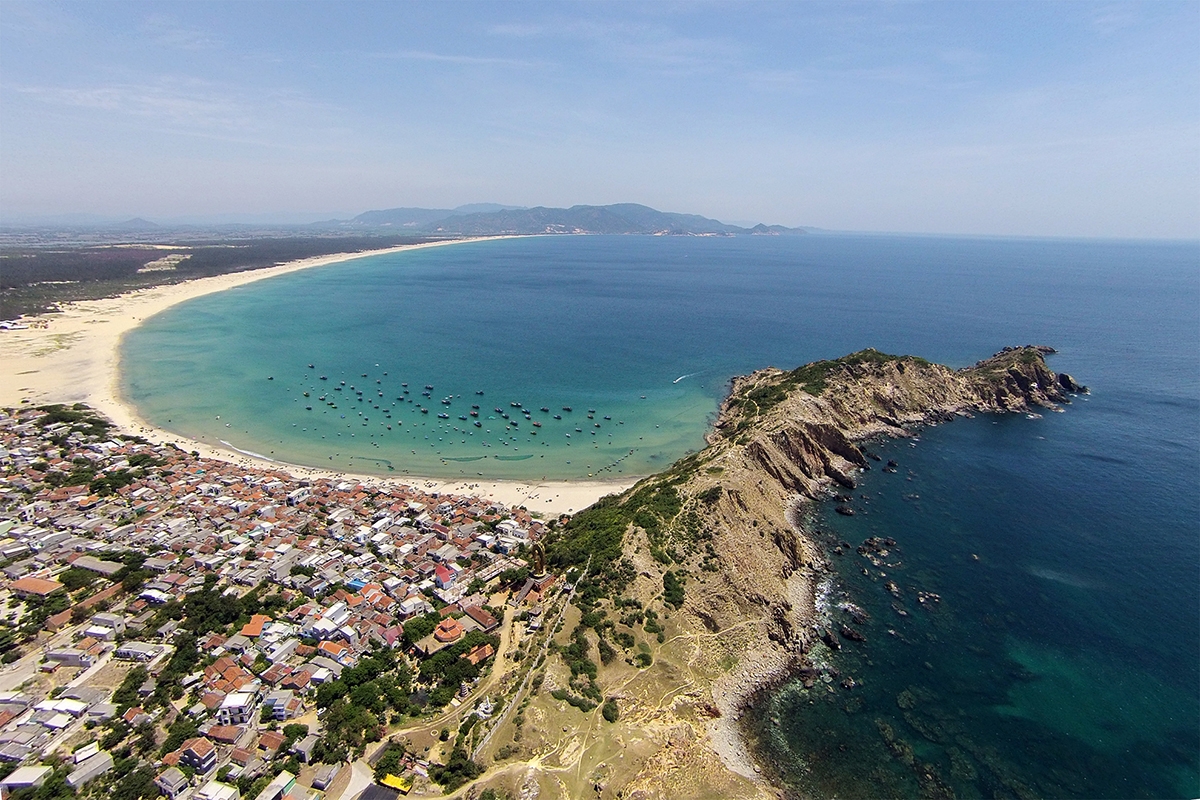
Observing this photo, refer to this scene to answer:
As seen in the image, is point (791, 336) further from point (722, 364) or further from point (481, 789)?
point (481, 789)

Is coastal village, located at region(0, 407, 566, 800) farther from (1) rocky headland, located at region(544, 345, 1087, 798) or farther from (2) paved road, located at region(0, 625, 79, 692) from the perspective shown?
(1) rocky headland, located at region(544, 345, 1087, 798)

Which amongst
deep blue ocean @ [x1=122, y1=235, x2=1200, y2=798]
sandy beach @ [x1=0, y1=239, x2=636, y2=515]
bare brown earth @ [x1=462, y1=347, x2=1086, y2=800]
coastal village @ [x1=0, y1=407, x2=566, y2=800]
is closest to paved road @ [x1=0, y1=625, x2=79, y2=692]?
coastal village @ [x1=0, y1=407, x2=566, y2=800]

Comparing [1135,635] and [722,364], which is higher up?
[722,364]

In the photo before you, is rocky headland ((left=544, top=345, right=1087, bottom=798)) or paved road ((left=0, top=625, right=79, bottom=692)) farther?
paved road ((left=0, top=625, right=79, bottom=692))

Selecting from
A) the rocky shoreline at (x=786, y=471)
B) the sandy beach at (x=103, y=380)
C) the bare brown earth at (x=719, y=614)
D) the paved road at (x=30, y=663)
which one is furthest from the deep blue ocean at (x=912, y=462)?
the paved road at (x=30, y=663)

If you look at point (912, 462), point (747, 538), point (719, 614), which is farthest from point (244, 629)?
point (912, 462)

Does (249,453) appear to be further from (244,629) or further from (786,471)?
(786,471)

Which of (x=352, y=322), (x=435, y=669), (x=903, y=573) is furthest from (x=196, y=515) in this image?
(x=352, y=322)
